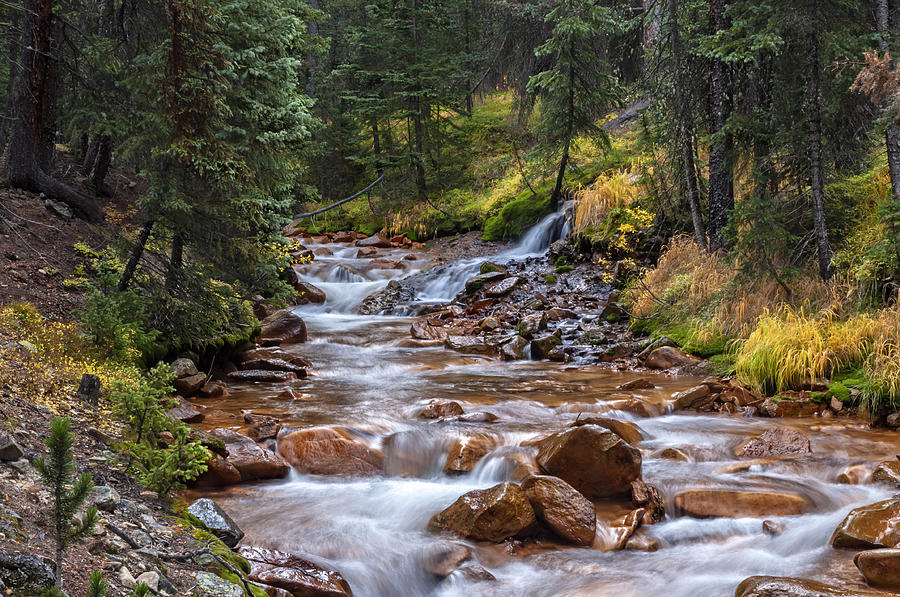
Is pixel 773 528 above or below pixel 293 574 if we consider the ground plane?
above

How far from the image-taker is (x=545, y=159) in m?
19.1

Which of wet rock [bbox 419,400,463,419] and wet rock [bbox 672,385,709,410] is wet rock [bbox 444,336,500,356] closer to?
wet rock [bbox 419,400,463,419]

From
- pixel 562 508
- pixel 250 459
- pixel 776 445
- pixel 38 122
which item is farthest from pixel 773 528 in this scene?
pixel 38 122

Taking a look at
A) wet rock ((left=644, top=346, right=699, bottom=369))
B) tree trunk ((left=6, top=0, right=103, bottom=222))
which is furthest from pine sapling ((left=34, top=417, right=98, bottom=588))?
wet rock ((left=644, top=346, right=699, bottom=369))

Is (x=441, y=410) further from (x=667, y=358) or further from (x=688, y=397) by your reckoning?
(x=667, y=358)

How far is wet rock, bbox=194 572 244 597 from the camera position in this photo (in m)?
3.20

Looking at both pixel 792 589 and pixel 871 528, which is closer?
pixel 792 589

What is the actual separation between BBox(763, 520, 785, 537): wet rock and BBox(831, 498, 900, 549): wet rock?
0.39 meters

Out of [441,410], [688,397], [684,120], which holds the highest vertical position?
[684,120]

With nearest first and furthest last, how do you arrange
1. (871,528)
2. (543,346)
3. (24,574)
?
(24,574), (871,528), (543,346)

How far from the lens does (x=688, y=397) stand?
8383mm

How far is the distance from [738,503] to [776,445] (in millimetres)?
1379

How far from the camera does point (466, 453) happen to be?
6789 mm

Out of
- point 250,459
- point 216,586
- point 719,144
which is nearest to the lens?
point 216,586
